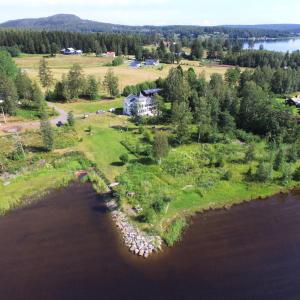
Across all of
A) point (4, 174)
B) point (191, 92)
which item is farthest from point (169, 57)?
point (4, 174)

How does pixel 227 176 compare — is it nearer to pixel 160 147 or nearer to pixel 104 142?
pixel 160 147

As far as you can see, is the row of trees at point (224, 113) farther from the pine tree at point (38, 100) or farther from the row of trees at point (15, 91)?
the row of trees at point (15, 91)

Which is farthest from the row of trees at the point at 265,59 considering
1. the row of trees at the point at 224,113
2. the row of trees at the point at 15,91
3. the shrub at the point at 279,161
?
the row of trees at the point at 15,91

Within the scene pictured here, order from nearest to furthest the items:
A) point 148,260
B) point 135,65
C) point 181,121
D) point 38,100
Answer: point 148,260 < point 181,121 < point 38,100 < point 135,65

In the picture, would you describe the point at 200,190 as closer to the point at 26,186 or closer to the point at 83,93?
the point at 26,186

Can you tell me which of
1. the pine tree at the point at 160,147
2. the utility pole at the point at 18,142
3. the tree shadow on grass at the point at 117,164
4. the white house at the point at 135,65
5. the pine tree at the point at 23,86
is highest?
the pine tree at the point at 23,86

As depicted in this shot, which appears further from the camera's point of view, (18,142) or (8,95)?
(8,95)

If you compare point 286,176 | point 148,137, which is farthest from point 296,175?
point 148,137
